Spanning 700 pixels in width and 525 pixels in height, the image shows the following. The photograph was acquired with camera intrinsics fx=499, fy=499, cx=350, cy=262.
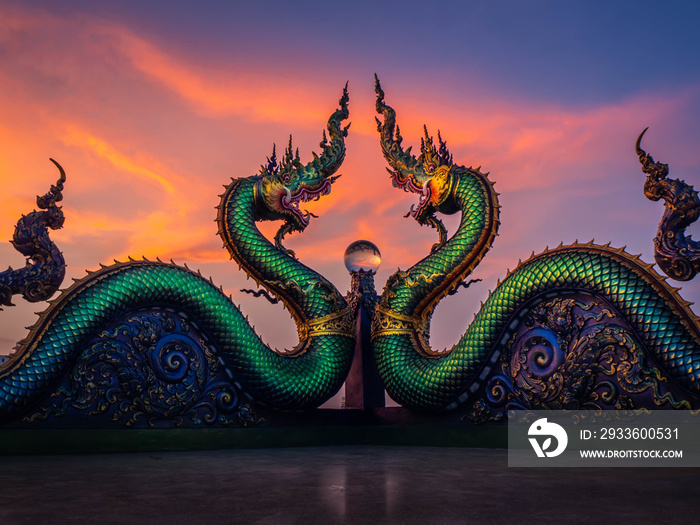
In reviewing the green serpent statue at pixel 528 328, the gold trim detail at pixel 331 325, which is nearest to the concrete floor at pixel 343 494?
the green serpent statue at pixel 528 328

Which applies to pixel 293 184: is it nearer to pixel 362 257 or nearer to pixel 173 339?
pixel 362 257

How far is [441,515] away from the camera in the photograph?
1772mm

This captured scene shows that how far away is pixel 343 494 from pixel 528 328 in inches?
139

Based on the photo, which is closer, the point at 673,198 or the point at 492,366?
the point at 673,198

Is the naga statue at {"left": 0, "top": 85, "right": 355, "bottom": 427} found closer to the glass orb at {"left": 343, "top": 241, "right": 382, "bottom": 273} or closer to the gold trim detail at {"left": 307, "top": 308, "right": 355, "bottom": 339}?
the gold trim detail at {"left": 307, "top": 308, "right": 355, "bottom": 339}

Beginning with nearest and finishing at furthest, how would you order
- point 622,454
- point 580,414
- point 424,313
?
point 622,454 < point 580,414 < point 424,313

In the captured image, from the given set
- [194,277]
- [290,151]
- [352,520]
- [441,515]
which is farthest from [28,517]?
[290,151]

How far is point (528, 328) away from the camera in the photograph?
17.0ft

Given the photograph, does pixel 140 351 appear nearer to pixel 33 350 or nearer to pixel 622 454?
pixel 33 350

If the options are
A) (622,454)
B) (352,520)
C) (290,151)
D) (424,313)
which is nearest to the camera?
(352,520)

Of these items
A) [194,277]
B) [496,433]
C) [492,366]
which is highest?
[194,277]

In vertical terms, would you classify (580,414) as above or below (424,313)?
below

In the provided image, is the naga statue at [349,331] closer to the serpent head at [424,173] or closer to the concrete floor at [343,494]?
the serpent head at [424,173]

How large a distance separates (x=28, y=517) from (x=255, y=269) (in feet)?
15.9
